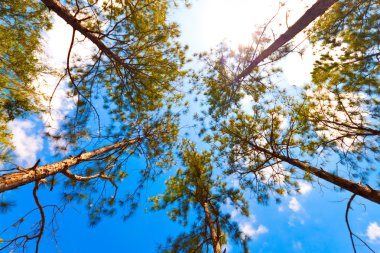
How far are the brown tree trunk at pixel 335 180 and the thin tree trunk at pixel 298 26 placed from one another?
2.24 m

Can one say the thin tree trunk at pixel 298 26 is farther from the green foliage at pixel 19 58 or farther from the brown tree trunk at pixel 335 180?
the green foliage at pixel 19 58

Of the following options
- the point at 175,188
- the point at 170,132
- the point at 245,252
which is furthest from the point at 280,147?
the point at 175,188

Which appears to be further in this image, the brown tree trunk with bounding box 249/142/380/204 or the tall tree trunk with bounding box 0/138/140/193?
the brown tree trunk with bounding box 249/142/380/204

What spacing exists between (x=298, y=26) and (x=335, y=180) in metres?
2.98

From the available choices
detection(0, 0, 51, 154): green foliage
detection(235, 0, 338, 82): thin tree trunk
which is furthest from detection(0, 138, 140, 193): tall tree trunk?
detection(235, 0, 338, 82): thin tree trunk

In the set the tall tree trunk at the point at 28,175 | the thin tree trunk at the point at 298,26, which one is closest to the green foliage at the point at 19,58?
the tall tree trunk at the point at 28,175

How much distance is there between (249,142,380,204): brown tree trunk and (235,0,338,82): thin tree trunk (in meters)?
2.24

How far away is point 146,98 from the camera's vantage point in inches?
204

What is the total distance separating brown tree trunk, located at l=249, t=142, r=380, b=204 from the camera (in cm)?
312

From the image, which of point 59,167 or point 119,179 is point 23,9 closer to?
point 59,167

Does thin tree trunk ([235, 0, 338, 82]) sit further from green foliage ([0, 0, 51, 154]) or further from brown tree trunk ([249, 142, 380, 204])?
green foliage ([0, 0, 51, 154])

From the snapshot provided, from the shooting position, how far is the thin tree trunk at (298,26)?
3.62 m

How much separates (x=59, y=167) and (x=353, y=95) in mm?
5478

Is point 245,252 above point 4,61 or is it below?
below
